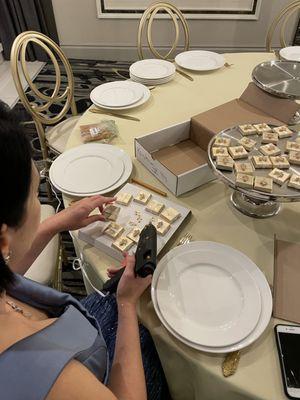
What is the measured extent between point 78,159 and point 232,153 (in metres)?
0.51

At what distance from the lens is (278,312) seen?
2.44ft

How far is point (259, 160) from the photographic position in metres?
0.91

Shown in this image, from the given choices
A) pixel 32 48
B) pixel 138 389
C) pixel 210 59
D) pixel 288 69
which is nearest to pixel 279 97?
pixel 288 69

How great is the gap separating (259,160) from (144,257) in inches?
15.8

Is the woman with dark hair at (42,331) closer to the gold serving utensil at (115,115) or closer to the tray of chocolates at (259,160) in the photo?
the tray of chocolates at (259,160)

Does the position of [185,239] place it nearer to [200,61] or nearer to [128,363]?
[128,363]

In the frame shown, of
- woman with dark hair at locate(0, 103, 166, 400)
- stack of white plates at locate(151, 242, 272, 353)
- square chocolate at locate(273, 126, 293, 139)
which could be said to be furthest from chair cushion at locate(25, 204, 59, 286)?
square chocolate at locate(273, 126, 293, 139)

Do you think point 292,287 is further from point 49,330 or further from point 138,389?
point 49,330

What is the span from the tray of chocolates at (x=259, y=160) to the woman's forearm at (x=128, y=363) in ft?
1.30

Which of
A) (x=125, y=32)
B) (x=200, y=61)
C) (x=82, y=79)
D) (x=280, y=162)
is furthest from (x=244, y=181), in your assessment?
(x=125, y=32)

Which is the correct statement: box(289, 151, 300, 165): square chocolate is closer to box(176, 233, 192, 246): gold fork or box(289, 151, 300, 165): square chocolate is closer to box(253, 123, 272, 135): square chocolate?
box(253, 123, 272, 135): square chocolate

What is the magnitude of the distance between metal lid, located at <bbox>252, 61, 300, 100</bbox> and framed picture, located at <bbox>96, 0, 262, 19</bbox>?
1911 mm

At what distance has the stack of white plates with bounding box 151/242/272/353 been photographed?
702 mm

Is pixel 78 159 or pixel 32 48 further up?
pixel 78 159
